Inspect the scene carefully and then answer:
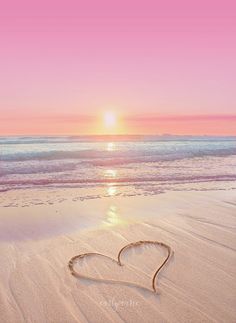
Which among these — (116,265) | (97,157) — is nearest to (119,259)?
(116,265)

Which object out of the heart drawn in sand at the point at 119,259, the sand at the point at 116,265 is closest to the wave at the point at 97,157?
the sand at the point at 116,265

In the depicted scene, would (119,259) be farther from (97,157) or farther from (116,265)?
(97,157)

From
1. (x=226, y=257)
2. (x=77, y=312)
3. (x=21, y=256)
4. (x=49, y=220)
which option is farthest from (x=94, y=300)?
(x=49, y=220)

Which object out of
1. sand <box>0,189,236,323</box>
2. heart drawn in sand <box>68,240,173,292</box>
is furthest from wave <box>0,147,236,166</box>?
heart drawn in sand <box>68,240,173,292</box>

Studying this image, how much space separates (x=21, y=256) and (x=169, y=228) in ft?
8.45

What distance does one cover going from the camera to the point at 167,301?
3.72 metres

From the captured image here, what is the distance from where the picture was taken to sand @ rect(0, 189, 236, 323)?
3.58 m

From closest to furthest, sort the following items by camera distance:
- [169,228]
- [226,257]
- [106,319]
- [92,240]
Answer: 1. [106,319]
2. [226,257]
3. [92,240]
4. [169,228]

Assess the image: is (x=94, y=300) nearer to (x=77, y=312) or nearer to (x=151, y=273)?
(x=77, y=312)

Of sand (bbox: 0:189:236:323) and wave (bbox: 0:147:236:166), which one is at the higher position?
wave (bbox: 0:147:236:166)

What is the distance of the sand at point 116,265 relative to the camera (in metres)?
3.58

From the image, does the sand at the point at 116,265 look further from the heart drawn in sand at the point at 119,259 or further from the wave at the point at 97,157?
the wave at the point at 97,157

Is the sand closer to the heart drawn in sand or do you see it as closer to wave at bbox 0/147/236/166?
the heart drawn in sand

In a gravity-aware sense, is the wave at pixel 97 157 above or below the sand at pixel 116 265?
above
